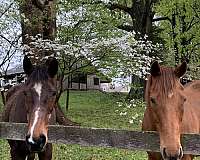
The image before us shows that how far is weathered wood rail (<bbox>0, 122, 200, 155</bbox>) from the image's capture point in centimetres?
427

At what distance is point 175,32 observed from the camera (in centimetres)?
2556

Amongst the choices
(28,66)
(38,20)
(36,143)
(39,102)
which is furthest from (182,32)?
(36,143)

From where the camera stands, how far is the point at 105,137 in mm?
4633

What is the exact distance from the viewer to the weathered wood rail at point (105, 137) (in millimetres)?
4266

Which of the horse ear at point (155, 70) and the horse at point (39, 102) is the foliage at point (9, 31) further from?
the horse ear at point (155, 70)

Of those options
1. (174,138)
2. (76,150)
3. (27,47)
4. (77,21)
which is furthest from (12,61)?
(174,138)

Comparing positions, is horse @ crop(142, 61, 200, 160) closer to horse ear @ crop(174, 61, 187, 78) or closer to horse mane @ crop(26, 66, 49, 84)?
horse ear @ crop(174, 61, 187, 78)

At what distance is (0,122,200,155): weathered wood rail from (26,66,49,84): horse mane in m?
0.58

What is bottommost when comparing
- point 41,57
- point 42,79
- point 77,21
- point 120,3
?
point 42,79

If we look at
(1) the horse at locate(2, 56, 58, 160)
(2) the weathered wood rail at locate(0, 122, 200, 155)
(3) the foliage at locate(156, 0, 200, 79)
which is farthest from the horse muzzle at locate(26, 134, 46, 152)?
(3) the foliage at locate(156, 0, 200, 79)

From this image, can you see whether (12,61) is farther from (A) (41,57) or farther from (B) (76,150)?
(B) (76,150)

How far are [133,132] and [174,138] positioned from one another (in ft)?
2.53

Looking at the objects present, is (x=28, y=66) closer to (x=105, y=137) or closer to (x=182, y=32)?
(x=105, y=137)

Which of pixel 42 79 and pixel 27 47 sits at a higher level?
pixel 27 47
